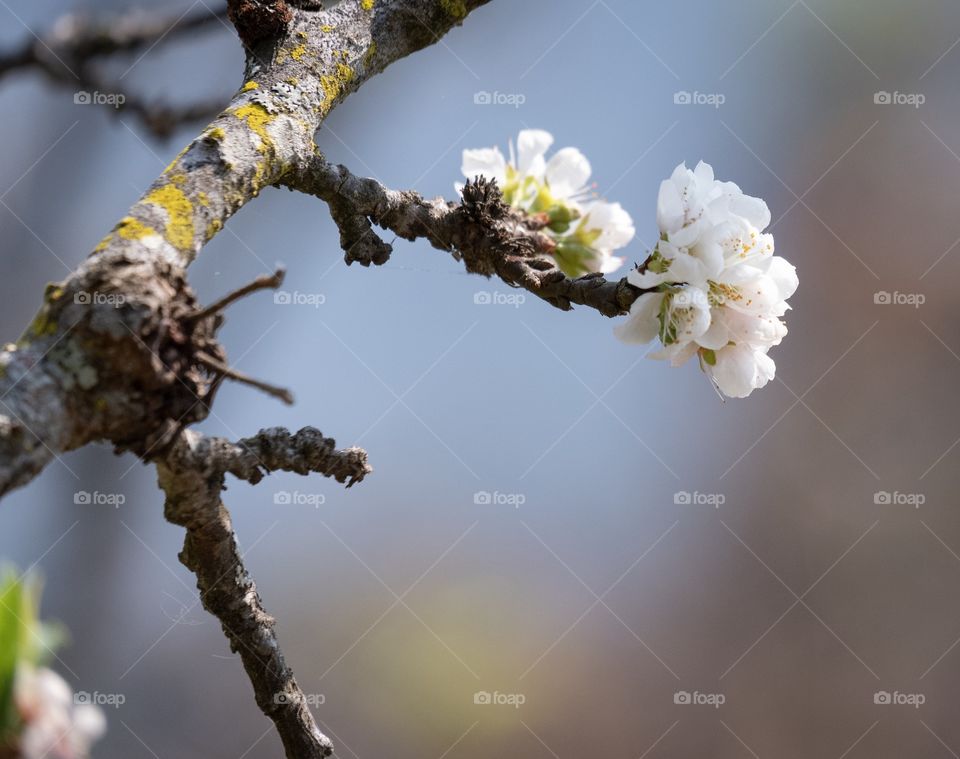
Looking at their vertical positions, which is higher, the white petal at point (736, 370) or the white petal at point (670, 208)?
the white petal at point (670, 208)

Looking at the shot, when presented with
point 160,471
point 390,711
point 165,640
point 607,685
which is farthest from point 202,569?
point 607,685

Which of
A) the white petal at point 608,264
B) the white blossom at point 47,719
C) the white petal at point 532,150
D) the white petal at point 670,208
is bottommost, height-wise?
the white blossom at point 47,719

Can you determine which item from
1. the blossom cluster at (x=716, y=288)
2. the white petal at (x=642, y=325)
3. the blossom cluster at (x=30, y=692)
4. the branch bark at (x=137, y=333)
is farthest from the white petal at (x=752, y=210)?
the blossom cluster at (x=30, y=692)

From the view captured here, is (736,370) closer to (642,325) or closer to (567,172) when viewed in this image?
(642,325)

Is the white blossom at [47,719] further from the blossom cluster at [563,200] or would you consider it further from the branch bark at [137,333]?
the blossom cluster at [563,200]

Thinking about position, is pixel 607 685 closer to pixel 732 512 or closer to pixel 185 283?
pixel 732 512

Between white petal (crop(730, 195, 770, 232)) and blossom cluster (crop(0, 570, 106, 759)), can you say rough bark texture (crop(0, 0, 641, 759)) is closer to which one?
blossom cluster (crop(0, 570, 106, 759))
